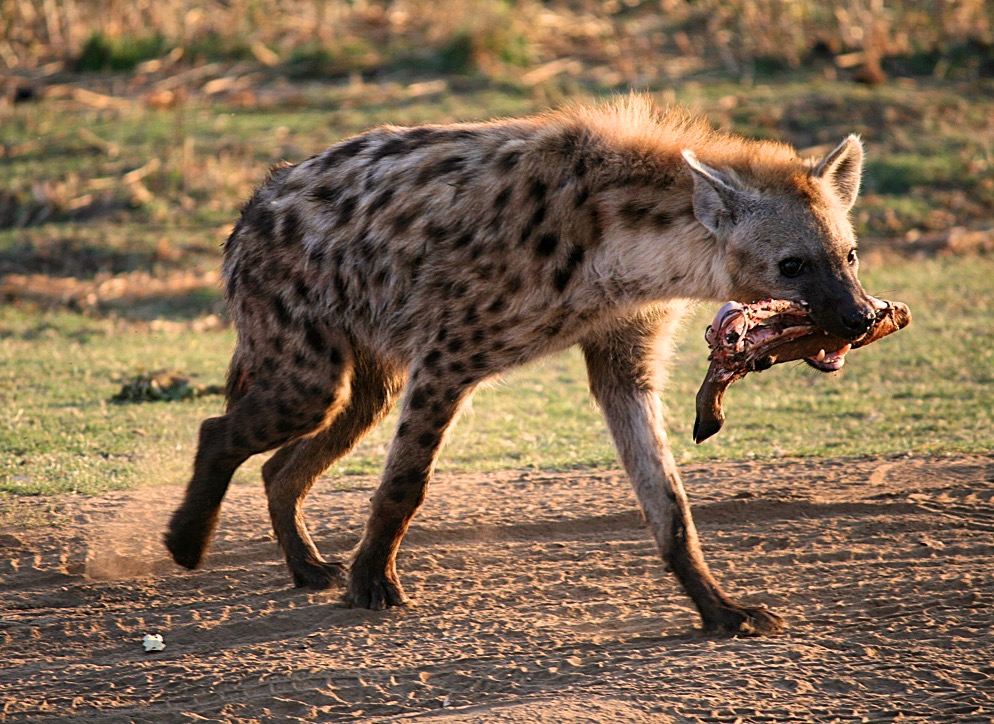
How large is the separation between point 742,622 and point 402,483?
0.89 m

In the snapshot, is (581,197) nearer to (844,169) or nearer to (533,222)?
(533,222)

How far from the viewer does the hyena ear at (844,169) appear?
3.45m

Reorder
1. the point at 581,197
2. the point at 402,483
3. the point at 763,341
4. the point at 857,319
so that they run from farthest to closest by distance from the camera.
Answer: the point at 581,197, the point at 402,483, the point at 763,341, the point at 857,319

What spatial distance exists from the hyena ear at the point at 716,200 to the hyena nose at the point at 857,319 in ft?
1.22

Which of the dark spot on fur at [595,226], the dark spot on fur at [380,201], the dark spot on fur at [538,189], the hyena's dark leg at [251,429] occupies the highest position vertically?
the dark spot on fur at [538,189]

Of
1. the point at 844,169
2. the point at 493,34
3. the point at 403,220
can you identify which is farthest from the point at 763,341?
the point at 493,34

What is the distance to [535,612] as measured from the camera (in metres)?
3.44

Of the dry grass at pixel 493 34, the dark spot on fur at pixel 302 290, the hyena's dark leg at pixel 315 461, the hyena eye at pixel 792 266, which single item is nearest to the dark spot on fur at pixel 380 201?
the dark spot on fur at pixel 302 290

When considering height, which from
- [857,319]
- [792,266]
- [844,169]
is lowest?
[857,319]

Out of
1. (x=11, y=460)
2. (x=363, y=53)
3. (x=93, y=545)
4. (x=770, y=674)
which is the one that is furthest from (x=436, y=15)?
(x=770, y=674)

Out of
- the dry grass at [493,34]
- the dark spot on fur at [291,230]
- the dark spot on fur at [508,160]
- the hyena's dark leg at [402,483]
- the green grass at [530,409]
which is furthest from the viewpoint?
the dry grass at [493,34]

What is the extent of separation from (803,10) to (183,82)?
480 centimetres

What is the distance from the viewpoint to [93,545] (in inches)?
152

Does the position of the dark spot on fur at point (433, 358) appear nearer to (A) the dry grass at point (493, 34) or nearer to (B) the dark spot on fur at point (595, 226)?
(B) the dark spot on fur at point (595, 226)
